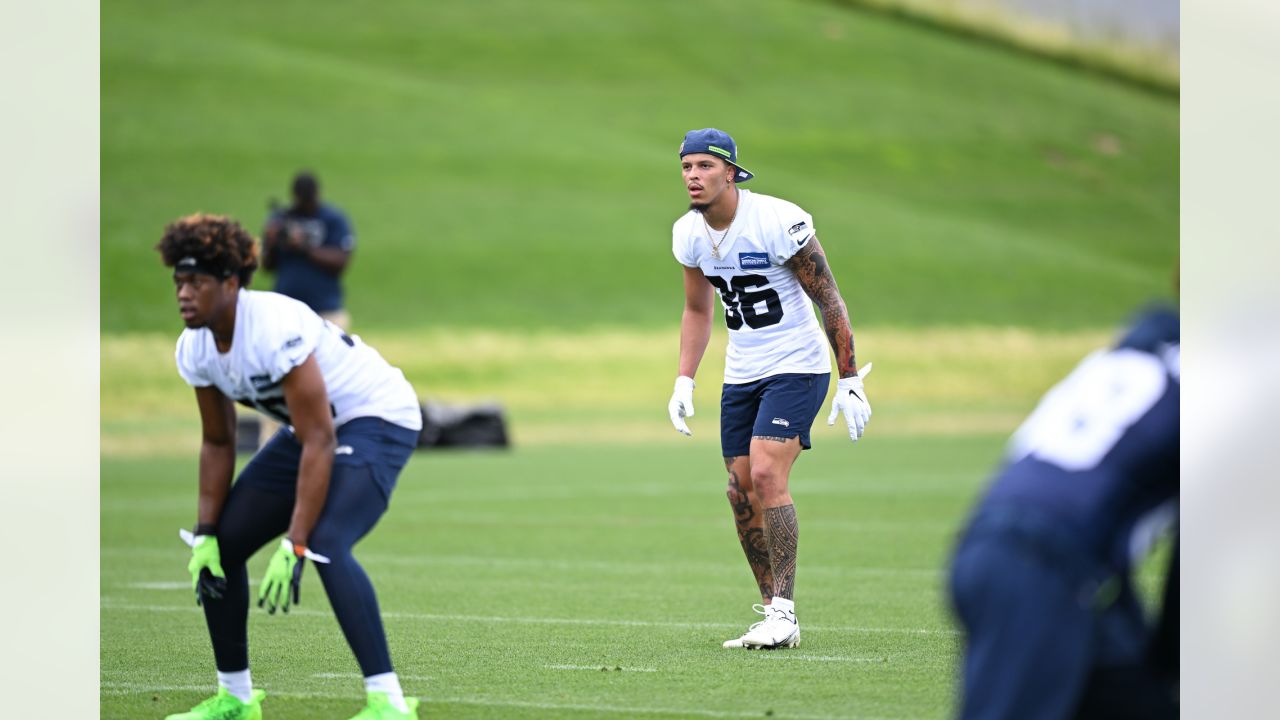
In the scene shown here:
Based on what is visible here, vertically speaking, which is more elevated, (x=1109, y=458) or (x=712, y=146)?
(x=712, y=146)

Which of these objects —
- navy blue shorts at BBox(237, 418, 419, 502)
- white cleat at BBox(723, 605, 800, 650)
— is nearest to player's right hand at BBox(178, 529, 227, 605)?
navy blue shorts at BBox(237, 418, 419, 502)

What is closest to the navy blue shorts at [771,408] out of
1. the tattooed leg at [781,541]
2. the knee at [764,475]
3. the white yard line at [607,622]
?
the knee at [764,475]

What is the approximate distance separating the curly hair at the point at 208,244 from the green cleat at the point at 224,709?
4.64 feet

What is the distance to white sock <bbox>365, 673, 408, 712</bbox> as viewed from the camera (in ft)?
17.6

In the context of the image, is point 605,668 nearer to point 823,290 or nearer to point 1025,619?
point 823,290

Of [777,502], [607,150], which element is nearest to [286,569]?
[777,502]

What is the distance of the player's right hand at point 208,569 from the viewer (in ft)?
18.4

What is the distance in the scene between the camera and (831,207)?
1737 inches

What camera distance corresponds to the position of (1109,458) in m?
3.63

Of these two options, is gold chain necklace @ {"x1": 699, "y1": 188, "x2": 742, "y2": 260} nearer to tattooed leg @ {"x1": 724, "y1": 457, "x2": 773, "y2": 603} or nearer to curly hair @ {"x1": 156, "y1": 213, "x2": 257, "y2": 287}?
tattooed leg @ {"x1": 724, "y1": 457, "x2": 773, "y2": 603}

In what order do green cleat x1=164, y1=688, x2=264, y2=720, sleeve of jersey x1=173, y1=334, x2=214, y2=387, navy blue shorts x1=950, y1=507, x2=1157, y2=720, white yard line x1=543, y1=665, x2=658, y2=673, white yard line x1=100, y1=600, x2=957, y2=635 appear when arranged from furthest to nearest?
white yard line x1=100, y1=600, x2=957, y2=635 → white yard line x1=543, y1=665, x2=658, y2=673 → green cleat x1=164, y1=688, x2=264, y2=720 → sleeve of jersey x1=173, y1=334, x2=214, y2=387 → navy blue shorts x1=950, y1=507, x2=1157, y2=720

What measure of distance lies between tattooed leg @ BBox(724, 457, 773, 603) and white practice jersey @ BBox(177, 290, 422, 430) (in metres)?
1.97

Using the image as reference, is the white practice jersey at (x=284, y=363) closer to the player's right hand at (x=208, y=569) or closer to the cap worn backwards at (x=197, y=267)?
the cap worn backwards at (x=197, y=267)

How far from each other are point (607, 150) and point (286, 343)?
137 ft
